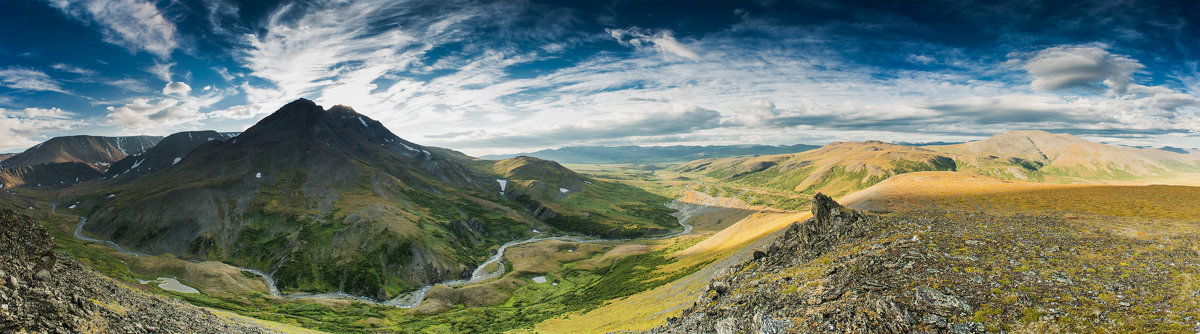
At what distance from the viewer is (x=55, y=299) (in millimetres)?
26516

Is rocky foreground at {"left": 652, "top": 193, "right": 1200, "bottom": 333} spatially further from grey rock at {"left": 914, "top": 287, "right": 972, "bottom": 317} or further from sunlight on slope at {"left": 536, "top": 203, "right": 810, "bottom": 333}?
sunlight on slope at {"left": 536, "top": 203, "right": 810, "bottom": 333}

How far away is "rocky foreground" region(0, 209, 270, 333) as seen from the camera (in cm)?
2412

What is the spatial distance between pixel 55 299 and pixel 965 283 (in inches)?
2371

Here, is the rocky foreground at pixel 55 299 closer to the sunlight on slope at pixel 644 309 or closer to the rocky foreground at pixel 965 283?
the rocky foreground at pixel 965 283

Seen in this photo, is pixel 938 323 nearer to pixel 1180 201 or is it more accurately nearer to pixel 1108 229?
pixel 1108 229

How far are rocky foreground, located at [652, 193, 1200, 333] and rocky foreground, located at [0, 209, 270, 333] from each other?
42750 mm

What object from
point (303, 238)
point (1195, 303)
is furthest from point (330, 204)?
point (1195, 303)

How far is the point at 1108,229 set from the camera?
3634 centimetres

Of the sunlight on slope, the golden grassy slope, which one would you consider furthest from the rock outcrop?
the golden grassy slope

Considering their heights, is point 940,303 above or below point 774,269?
above

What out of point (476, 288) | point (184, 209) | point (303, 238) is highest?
point (184, 209)

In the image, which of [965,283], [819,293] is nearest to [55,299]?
[819,293]

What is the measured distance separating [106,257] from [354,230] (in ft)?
209

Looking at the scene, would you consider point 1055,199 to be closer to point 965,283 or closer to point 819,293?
point 965,283
